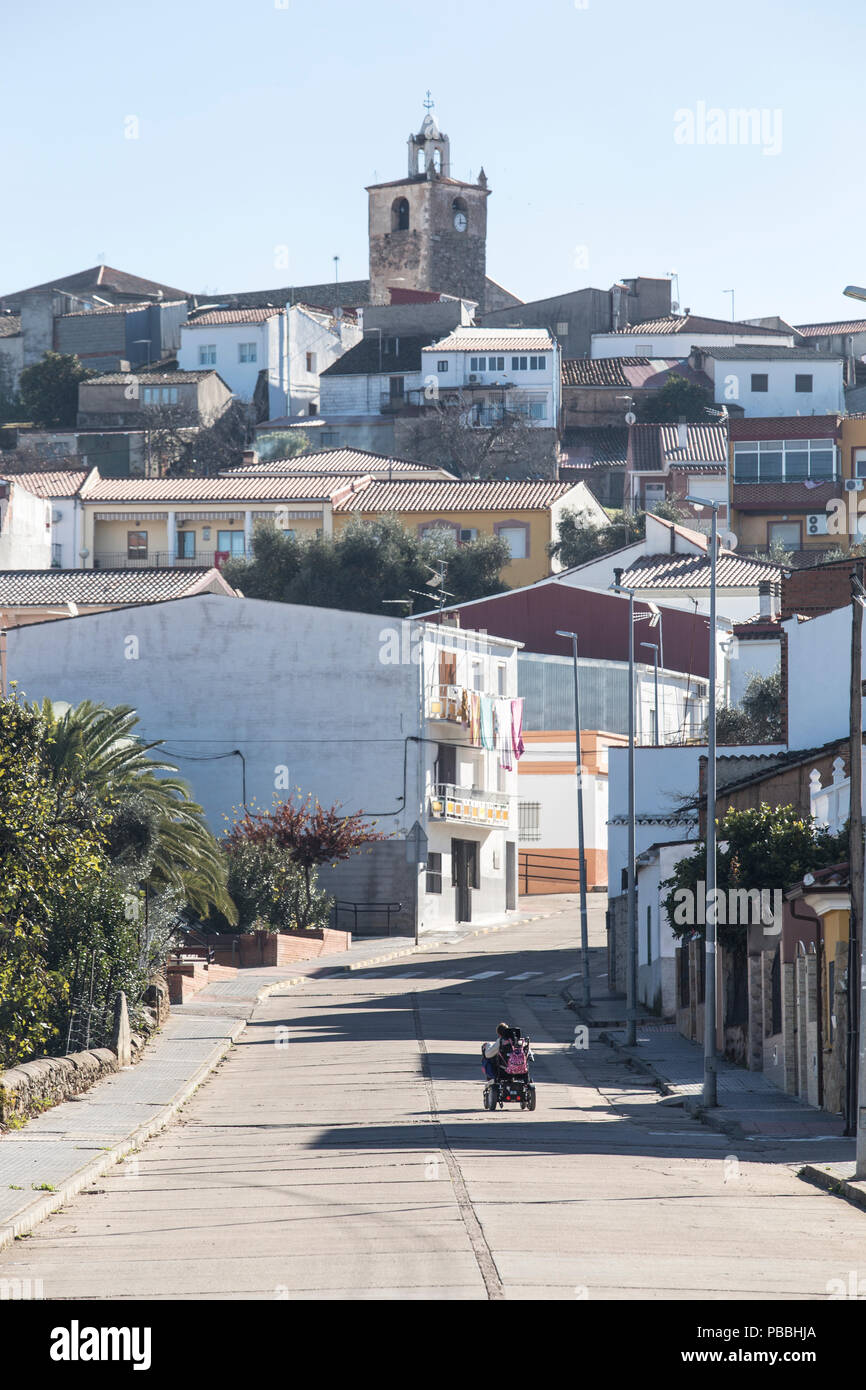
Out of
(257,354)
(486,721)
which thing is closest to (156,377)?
(257,354)

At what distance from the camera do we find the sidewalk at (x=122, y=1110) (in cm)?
1537

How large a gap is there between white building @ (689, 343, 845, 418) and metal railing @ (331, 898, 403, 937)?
161 ft

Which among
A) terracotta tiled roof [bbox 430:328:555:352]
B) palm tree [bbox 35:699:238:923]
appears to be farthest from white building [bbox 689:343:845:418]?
palm tree [bbox 35:699:238:923]

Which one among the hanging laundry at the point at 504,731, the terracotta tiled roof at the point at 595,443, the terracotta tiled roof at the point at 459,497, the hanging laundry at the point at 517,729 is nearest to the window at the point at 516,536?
the terracotta tiled roof at the point at 459,497

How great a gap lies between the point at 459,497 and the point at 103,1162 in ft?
218

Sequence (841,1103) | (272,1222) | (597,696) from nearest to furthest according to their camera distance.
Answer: (272,1222)
(841,1103)
(597,696)

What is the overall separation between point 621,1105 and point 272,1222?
11.6 metres

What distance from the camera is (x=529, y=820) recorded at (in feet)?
218

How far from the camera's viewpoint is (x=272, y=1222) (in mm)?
13883

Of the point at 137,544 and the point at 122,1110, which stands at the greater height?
the point at 137,544

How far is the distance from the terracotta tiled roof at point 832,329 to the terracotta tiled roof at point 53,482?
50260mm

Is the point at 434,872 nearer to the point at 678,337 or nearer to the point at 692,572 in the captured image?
the point at 692,572
